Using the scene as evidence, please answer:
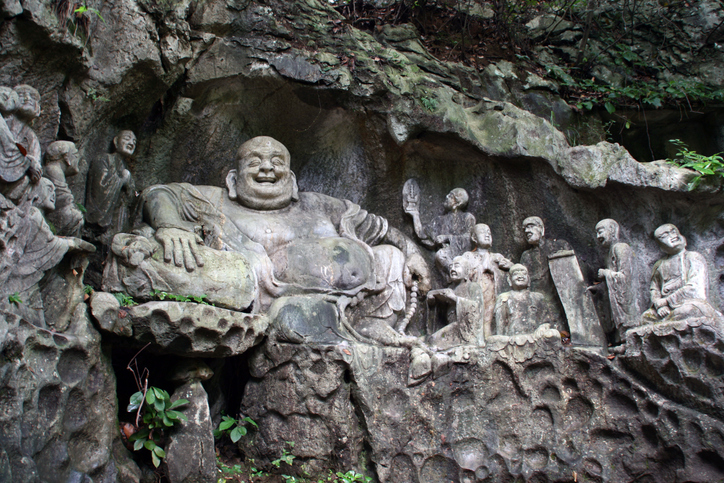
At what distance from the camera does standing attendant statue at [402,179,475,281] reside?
638 centimetres

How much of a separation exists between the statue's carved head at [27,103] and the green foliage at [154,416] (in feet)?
6.65

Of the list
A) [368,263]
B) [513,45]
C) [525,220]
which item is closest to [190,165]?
[368,263]

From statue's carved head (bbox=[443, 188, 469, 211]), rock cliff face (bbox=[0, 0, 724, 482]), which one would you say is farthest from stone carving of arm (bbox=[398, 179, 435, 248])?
statue's carved head (bbox=[443, 188, 469, 211])

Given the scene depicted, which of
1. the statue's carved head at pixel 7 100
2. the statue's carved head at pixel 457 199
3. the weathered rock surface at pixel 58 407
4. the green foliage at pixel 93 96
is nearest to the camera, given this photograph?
the weathered rock surface at pixel 58 407

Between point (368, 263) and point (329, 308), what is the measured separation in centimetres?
79

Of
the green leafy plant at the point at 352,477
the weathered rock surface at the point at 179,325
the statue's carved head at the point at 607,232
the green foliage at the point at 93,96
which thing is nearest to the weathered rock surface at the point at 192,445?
the weathered rock surface at the point at 179,325

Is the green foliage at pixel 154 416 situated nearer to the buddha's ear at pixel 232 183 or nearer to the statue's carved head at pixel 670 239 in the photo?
the buddha's ear at pixel 232 183

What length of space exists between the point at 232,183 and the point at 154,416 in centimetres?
251

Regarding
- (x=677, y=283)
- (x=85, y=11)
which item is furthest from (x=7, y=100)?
(x=677, y=283)

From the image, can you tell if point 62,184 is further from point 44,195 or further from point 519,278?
point 519,278

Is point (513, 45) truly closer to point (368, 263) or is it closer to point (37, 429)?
point (368, 263)

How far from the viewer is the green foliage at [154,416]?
4.16m

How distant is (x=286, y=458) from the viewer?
4441 millimetres

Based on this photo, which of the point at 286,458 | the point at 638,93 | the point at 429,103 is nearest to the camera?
the point at 286,458
